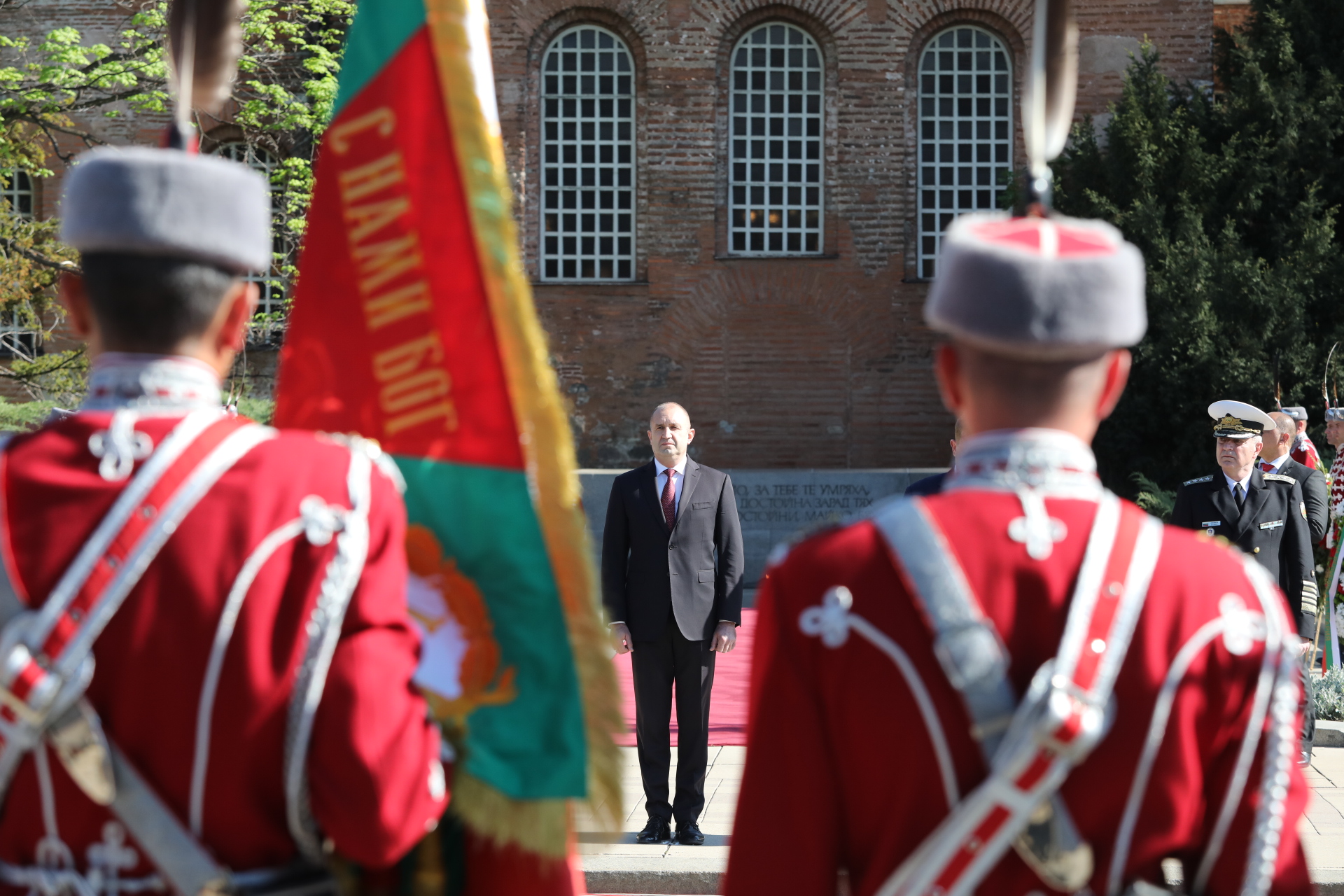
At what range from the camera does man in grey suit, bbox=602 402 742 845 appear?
724cm

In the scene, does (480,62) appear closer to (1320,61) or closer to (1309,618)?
(1309,618)

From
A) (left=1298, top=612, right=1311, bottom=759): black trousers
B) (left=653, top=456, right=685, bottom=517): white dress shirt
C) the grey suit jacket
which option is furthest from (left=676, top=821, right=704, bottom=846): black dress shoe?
(left=1298, top=612, right=1311, bottom=759): black trousers

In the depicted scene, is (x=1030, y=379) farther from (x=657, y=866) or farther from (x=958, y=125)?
(x=958, y=125)

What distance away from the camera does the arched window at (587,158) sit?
71.4 feet

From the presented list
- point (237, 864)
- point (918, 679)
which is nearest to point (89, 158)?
point (237, 864)

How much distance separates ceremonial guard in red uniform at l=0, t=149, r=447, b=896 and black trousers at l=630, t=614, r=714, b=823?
4.92 metres

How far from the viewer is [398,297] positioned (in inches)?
92.4

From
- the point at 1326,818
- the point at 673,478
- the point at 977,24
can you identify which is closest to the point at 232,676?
the point at 673,478

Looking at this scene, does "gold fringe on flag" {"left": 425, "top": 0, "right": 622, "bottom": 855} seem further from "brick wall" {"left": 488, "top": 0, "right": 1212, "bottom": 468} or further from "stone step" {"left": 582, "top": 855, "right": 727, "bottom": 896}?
"brick wall" {"left": 488, "top": 0, "right": 1212, "bottom": 468}

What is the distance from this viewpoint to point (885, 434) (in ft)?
69.6

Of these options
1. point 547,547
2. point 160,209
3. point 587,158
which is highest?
point 587,158

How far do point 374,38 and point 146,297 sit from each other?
65cm

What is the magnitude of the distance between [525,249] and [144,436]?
787 inches

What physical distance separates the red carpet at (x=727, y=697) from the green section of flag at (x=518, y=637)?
17.9 feet
